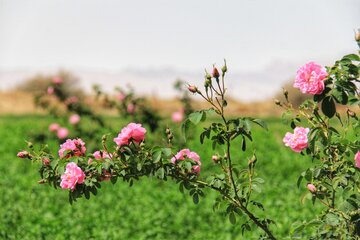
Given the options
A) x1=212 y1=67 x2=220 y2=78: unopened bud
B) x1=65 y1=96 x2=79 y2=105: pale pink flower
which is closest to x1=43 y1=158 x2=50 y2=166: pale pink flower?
x1=212 y1=67 x2=220 y2=78: unopened bud

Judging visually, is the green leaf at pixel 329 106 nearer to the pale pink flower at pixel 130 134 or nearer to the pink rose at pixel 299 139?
the pink rose at pixel 299 139

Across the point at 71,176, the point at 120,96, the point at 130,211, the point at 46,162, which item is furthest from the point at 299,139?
the point at 120,96

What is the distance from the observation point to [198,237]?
6.64 meters

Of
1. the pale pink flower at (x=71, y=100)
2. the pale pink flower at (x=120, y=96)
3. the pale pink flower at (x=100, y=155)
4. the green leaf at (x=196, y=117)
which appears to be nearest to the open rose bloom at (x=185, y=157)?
the pale pink flower at (x=100, y=155)

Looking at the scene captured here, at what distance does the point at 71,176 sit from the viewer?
375cm

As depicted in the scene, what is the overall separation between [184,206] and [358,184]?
14.1 ft

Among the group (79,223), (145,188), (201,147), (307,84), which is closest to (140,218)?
(79,223)

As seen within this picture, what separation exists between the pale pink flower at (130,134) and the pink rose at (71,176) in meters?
0.26

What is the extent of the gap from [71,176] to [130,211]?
13.4ft

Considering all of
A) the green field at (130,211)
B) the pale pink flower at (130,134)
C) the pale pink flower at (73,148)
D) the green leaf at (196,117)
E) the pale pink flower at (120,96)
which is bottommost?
the green field at (130,211)

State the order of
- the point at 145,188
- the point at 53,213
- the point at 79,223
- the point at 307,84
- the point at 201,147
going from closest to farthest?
1. the point at 307,84
2. the point at 79,223
3. the point at 53,213
4. the point at 145,188
5. the point at 201,147

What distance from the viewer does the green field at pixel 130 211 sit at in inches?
265

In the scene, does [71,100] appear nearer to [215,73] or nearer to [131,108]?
[131,108]

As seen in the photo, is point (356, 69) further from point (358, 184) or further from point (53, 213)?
point (53, 213)
